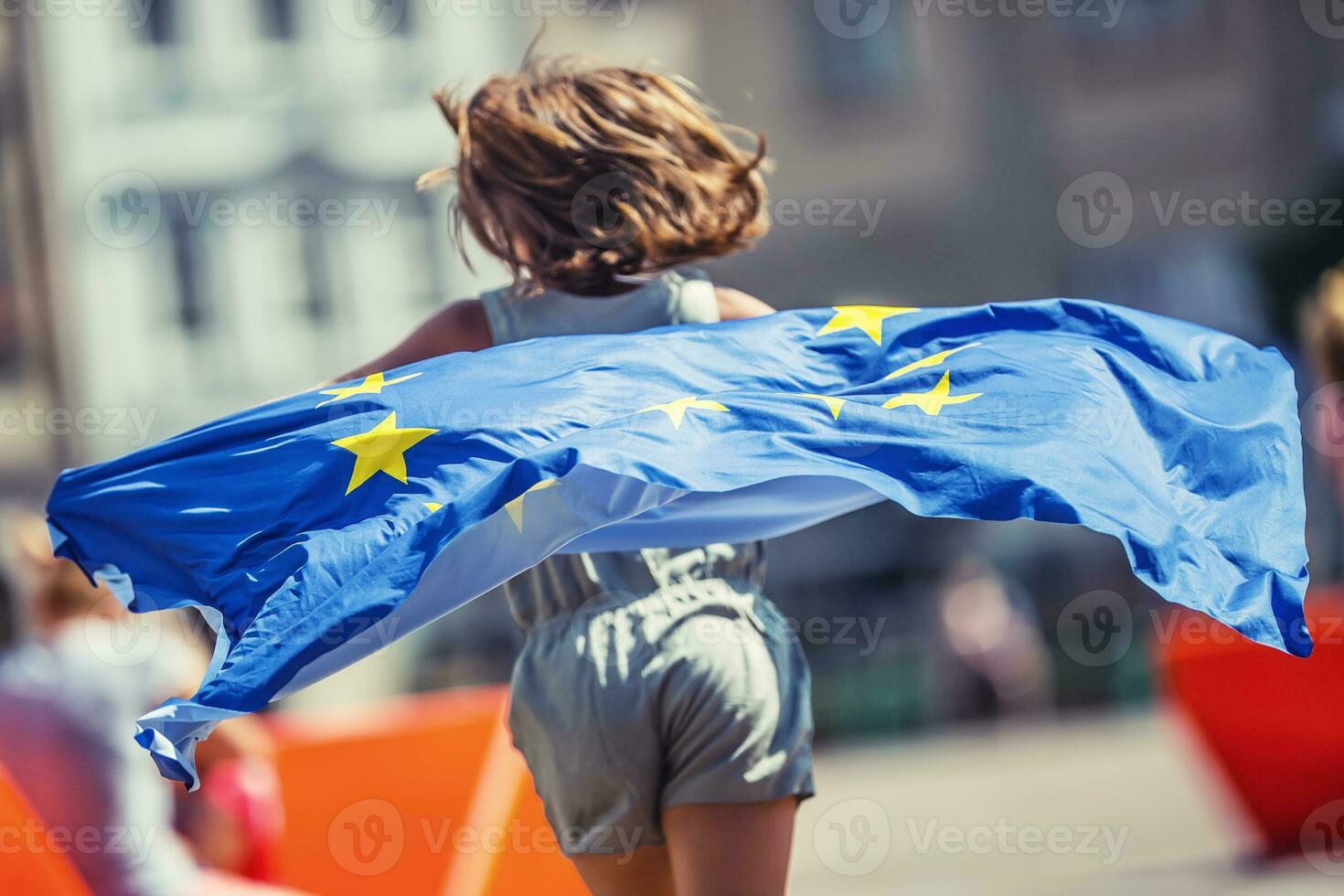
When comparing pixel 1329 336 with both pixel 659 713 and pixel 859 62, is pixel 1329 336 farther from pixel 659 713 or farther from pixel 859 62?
pixel 859 62

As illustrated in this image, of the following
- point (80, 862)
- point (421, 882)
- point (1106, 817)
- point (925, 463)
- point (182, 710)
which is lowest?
point (1106, 817)

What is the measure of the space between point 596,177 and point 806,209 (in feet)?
70.4

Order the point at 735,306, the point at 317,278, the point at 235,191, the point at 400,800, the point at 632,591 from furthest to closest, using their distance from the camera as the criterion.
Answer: the point at 317,278 → the point at 235,191 → the point at 400,800 → the point at 735,306 → the point at 632,591

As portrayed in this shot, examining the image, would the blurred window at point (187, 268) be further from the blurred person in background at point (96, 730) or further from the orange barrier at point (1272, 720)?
the blurred person in background at point (96, 730)

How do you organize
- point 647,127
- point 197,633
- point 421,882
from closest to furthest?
point 647,127, point 197,633, point 421,882

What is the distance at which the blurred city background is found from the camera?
20.4 metres

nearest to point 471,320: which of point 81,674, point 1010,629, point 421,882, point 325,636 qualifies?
point 325,636

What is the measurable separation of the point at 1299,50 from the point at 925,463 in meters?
21.7

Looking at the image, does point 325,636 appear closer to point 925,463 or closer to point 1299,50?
point 925,463

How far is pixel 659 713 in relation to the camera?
2.67m

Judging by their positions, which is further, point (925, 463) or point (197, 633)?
point (197, 633)

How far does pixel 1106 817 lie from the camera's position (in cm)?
937

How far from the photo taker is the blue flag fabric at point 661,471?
271 centimetres

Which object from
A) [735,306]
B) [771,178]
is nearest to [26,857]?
[735,306]
